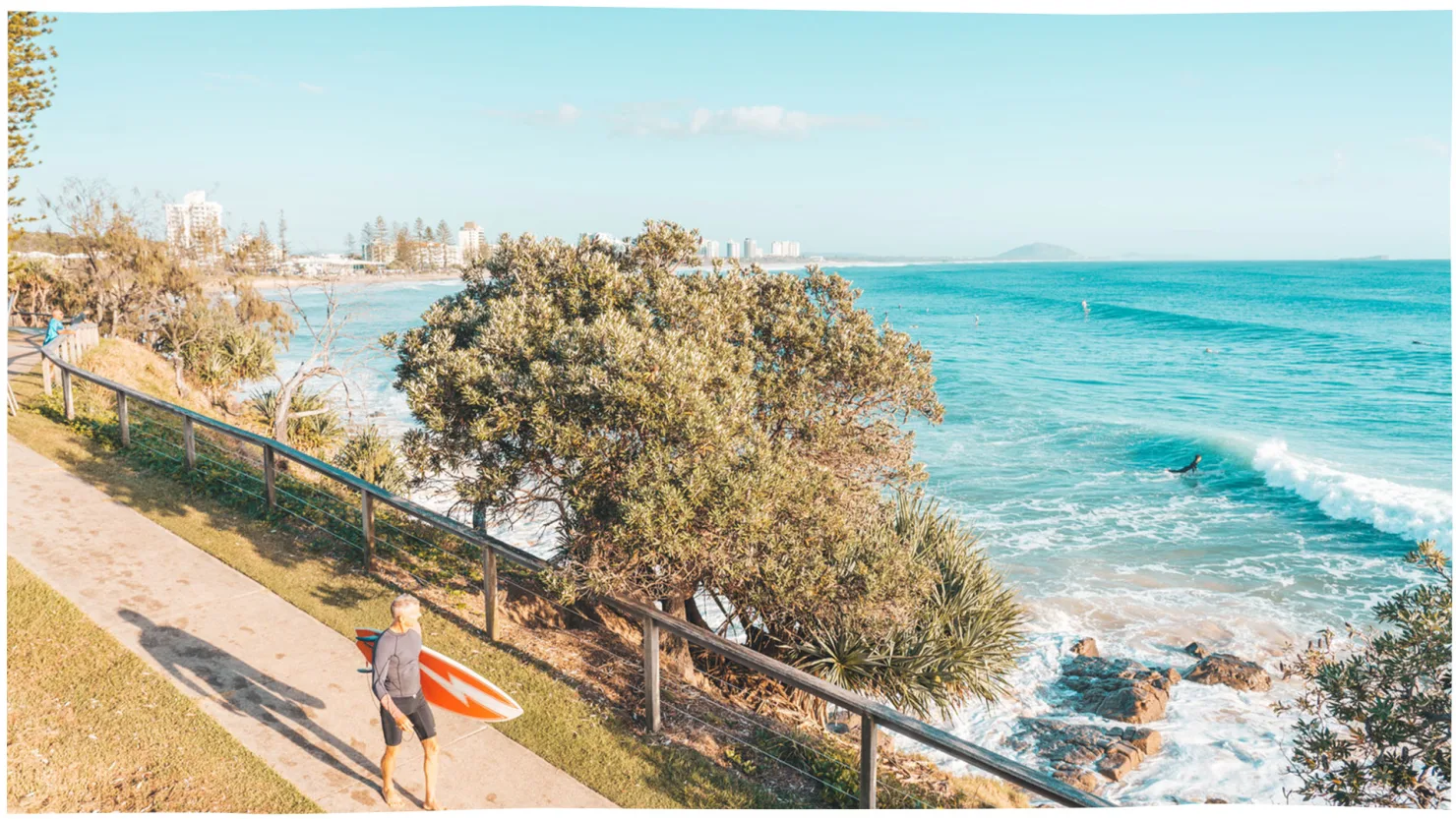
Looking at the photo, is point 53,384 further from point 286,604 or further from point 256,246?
point 256,246

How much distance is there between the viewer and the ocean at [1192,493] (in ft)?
42.6

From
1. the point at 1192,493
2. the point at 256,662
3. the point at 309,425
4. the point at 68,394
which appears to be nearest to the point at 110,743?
the point at 256,662

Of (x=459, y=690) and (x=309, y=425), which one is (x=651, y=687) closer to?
(x=459, y=690)

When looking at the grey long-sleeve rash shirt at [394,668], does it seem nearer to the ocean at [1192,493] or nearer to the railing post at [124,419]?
the ocean at [1192,493]

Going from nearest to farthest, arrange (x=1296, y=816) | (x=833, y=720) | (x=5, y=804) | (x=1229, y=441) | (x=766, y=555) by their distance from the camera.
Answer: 1. (x=5, y=804)
2. (x=1296, y=816)
3. (x=766, y=555)
4. (x=833, y=720)
5. (x=1229, y=441)

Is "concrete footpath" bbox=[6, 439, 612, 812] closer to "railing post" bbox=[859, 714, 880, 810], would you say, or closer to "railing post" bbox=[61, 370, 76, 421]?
"railing post" bbox=[859, 714, 880, 810]

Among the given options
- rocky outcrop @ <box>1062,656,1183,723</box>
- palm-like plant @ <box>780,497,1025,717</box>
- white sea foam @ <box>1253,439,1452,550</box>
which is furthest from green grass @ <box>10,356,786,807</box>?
white sea foam @ <box>1253,439,1452,550</box>

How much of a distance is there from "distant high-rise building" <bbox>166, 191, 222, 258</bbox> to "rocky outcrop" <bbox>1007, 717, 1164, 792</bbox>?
2590cm

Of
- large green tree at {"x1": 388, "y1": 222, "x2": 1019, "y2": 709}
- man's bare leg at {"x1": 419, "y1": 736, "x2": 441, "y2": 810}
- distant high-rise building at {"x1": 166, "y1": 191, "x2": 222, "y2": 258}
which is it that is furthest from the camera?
distant high-rise building at {"x1": 166, "y1": 191, "x2": 222, "y2": 258}

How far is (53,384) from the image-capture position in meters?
15.0

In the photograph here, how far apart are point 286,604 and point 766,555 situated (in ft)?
14.2

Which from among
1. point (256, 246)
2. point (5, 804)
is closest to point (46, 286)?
point (256, 246)

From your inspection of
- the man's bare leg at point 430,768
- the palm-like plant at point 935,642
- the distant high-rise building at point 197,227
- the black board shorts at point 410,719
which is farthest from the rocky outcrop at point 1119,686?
the distant high-rise building at point 197,227

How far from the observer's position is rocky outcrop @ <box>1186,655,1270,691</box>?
1336cm
